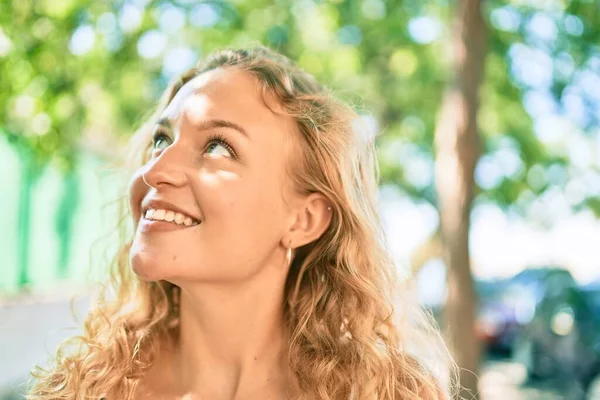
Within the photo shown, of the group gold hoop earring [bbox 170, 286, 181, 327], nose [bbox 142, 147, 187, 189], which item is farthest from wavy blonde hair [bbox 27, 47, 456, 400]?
nose [bbox 142, 147, 187, 189]

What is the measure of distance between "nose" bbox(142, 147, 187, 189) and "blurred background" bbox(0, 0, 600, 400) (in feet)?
2.85

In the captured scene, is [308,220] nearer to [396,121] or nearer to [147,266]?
[147,266]

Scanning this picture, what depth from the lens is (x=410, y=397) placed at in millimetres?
2023

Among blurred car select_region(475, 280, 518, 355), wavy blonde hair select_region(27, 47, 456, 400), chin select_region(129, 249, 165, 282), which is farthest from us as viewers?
blurred car select_region(475, 280, 518, 355)

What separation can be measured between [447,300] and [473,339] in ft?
0.83

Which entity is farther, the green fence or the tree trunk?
the green fence

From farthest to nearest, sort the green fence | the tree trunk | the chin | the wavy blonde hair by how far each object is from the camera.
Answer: the green fence
the tree trunk
the wavy blonde hair
the chin

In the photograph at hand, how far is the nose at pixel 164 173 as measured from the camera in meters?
1.84

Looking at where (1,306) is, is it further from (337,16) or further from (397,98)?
(397,98)

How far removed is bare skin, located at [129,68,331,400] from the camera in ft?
6.05

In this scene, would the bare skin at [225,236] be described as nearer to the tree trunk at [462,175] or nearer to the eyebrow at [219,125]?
the eyebrow at [219,125]

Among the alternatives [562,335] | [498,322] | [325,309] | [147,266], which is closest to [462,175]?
[325,309]

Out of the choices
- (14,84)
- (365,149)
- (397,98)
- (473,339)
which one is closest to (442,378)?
(365,149)

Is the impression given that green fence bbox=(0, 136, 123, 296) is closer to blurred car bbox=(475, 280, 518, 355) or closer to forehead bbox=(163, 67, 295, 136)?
forehead bbox=(163, 67, 295, 136)
